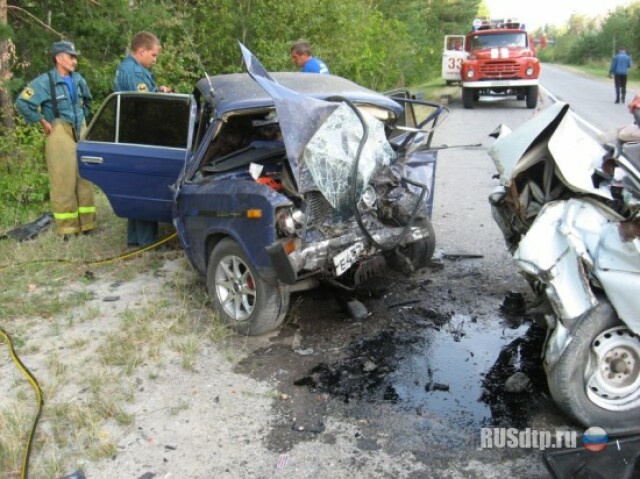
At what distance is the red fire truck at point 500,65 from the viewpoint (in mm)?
17984

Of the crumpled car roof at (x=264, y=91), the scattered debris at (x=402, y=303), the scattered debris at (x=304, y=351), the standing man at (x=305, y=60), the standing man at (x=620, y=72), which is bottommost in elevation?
the scattered debris at (x=304, y=351)

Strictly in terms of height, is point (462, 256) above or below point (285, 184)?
below

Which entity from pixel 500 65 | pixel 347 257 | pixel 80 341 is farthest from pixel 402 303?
pixel 500 65

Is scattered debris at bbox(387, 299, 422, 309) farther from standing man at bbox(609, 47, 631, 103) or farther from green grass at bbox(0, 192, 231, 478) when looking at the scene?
standing man at bbox(609, 47, 631, 103)

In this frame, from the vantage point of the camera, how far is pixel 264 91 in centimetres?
471

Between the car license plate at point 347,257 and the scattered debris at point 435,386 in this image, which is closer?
the scattered debris at point 435,386

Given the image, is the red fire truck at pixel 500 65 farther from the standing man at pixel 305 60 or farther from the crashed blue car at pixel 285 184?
the crashed blue car at pixel 285 184

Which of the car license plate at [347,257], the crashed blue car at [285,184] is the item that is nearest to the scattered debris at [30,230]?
the crashed blue car at [285,184]

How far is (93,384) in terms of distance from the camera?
3.73 metres

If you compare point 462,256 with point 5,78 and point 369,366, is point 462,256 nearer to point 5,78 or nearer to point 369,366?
point 369,366

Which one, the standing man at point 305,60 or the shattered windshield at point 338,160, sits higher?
the standing man at point 305,60

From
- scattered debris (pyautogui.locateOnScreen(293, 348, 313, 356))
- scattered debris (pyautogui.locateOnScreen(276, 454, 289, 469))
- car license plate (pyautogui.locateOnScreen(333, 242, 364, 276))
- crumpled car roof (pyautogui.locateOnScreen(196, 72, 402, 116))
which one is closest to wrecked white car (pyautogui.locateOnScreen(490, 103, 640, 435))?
car license plate (pyautogui.locateOnScreen(333, 242, 364, 276))

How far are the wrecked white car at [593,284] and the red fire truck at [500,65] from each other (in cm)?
1585

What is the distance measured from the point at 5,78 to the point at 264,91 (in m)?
5.96
